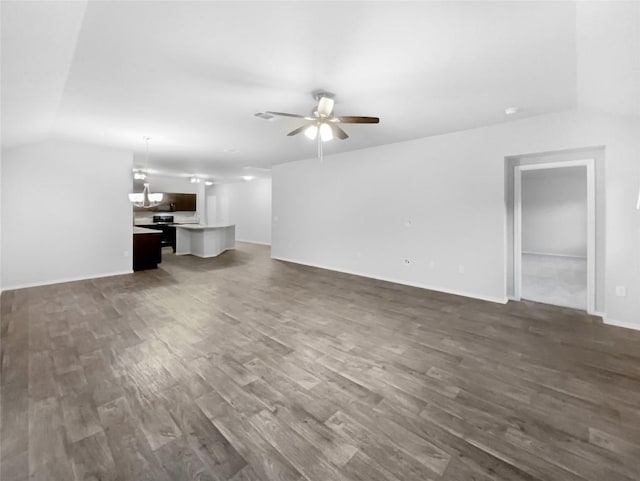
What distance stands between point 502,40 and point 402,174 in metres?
3.22

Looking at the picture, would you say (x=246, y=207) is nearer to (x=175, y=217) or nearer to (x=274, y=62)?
(x=175, y=217)

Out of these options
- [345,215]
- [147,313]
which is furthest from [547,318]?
[147,313]

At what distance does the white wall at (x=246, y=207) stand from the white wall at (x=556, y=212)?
28.1 feet

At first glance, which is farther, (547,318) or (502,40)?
(547,318)

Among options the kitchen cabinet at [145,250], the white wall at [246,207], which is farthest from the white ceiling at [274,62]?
the white wall at [246,207]

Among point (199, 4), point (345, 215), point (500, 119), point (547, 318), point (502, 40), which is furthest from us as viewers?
point (345, 215)

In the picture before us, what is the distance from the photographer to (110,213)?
223 inches

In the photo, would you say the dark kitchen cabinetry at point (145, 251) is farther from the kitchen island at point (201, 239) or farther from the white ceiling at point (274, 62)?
the white ceiling at point (274, 62)

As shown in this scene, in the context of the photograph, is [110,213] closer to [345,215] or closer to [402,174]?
[345,215]

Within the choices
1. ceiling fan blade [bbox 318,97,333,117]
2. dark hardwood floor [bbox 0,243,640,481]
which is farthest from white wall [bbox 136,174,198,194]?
ceiling fan blade [bbox 318,97,333,117]

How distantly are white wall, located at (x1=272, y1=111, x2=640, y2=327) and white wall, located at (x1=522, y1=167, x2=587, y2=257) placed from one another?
16.0 feet

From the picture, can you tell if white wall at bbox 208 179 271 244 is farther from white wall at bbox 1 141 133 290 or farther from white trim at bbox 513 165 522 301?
white trim at bbox 513 165 522 301

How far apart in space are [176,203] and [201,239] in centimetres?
373

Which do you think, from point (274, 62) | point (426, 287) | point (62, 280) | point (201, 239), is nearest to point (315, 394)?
point (274, 62)
